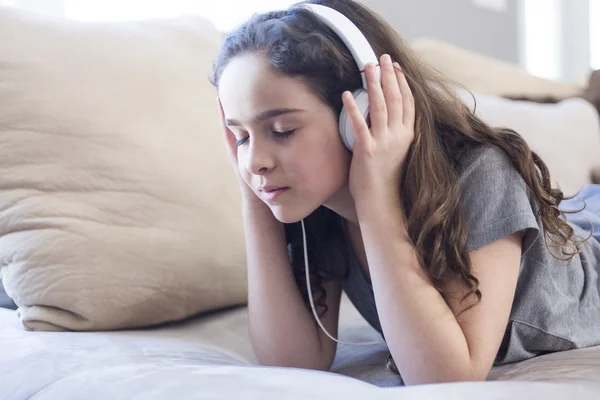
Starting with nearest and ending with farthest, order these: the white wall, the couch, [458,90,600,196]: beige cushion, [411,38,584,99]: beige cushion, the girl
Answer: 1. the girl
2. the couch
3. [458,90,600,196]: beige cushion
4. [411,38,584,99]: beige cushion
5. the white wall

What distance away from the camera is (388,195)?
90cm

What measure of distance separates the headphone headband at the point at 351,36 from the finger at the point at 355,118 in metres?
0.04

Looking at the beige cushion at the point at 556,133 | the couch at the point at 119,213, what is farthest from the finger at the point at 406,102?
the beige cushion at the point at 556,133

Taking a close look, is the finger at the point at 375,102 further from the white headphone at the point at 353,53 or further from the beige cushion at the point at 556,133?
the beige cushion at the point at 556,133

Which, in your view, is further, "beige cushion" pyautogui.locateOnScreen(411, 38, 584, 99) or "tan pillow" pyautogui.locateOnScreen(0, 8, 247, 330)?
"beige cushion" pyautogui.locateOnScreen(411, 38, 584, 99)

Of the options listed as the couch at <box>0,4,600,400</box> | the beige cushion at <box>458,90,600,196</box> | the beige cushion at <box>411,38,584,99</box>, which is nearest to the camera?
the couch at <box>0,4,600,400</box>

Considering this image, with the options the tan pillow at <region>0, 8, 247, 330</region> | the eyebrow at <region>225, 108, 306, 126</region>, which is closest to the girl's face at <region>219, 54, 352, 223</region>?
the eyebrow at <region>225, 108, 306, 126</region>

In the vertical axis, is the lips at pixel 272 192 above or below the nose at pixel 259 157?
below

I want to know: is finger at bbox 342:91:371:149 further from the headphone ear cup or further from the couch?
the couch

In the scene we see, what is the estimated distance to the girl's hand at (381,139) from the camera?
881 mm

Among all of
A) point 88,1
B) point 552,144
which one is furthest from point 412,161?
point 88,1

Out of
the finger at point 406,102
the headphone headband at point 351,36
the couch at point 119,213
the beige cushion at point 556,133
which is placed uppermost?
the headphone headband at point 351,36

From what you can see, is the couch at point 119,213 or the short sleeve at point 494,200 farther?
the couch at point 119,213

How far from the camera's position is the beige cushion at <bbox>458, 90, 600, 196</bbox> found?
5.32 feet
